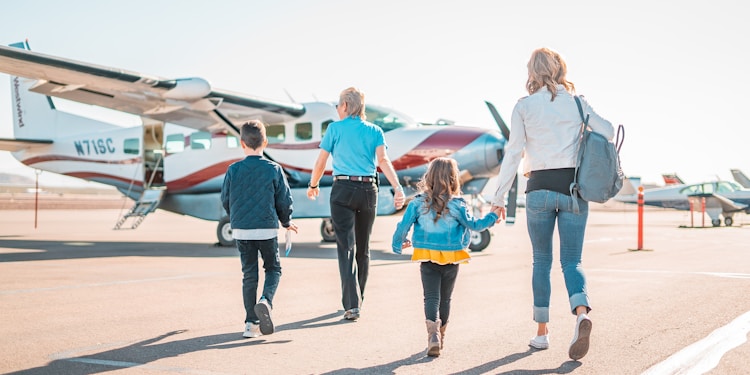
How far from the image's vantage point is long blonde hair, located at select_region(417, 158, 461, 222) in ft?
14.2

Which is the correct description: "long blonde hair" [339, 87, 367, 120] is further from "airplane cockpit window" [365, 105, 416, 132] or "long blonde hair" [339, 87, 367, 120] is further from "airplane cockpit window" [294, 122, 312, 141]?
"airplane cockpit window" [294, 122, 312, 141]

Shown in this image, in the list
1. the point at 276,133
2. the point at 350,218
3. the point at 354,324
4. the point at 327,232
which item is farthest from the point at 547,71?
the point at 327,232

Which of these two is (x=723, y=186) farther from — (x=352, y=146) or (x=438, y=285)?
(x=438, y=285)

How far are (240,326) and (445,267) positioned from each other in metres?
1.66

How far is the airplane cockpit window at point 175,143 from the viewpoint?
16.1 metres

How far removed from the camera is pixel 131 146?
17078mm

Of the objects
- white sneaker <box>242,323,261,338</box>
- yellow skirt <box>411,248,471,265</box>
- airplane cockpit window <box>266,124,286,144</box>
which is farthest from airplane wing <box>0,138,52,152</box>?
yellow skirt <box>411,248,471,265</box>

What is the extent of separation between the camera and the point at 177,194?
52.7ft

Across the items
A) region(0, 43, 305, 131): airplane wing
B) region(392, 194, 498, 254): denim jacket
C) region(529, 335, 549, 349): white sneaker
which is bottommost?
region(529, 335, 549, 349): white sneaker

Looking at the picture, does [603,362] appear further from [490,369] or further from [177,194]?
[177,194]

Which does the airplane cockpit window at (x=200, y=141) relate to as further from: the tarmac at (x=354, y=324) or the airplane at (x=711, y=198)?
the airplane at (x=711, y=198)

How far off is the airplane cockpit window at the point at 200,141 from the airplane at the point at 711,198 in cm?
2083

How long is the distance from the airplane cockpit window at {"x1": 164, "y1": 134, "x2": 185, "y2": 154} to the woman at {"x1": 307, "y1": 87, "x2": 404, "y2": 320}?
11.2 metres

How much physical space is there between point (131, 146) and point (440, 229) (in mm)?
14400
